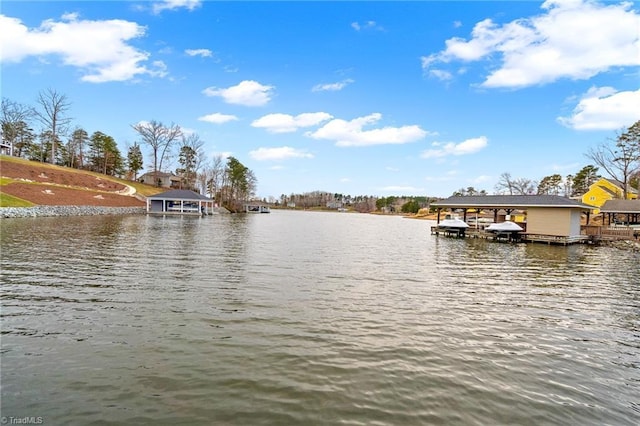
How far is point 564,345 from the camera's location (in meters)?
7.53

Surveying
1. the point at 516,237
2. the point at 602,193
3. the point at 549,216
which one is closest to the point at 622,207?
the point at 549,216

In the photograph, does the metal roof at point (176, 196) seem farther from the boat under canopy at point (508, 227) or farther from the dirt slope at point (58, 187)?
the boat under canopy at point (508, 227)

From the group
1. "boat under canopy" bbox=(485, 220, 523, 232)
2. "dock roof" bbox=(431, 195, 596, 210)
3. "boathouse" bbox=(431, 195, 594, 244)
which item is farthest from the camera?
"boat under canopy" bbox=(485, 220, 523, 232)

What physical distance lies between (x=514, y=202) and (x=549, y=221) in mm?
3404

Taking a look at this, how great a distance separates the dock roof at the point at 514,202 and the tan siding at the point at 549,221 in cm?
73

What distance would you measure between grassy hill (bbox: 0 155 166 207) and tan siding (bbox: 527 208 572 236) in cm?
5540

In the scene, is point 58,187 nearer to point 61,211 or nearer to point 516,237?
point 61,211

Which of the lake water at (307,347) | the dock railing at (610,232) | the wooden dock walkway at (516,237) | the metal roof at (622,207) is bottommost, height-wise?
the lake water at (307,347)

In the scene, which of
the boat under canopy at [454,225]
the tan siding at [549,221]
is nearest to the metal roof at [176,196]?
the boat under canopy at [454,225]

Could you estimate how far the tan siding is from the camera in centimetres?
2942

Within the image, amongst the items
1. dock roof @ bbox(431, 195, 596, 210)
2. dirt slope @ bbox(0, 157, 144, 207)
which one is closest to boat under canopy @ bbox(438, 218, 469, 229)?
dock roof @ bbox(431, 195, 596, 210)

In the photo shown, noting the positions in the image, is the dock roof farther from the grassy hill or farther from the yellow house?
the grassy hill

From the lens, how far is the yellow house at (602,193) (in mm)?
50625

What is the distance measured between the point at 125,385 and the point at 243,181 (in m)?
94.5
